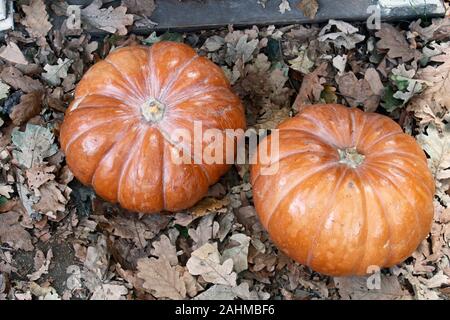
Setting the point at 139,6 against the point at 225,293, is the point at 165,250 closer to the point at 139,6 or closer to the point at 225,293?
the point at 225,293

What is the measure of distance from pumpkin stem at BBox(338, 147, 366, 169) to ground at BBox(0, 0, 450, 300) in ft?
2.62

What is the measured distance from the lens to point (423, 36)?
4227mm

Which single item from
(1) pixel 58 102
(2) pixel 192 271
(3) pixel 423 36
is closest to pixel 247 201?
(2) pixel 192 271

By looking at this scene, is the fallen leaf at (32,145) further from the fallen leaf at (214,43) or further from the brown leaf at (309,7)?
the brown leaf at (309,7)

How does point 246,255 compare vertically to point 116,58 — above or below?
below

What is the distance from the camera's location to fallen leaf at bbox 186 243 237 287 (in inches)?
138

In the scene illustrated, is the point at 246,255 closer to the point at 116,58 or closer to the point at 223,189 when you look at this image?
the point at 223,189

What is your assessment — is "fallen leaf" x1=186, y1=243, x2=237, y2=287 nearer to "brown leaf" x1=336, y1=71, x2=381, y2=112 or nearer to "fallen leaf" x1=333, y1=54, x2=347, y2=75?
"brown leaf" x1=336, y1=71, x2=381, y2=112

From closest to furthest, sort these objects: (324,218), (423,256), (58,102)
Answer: (324,218), (423,256), (58,102)

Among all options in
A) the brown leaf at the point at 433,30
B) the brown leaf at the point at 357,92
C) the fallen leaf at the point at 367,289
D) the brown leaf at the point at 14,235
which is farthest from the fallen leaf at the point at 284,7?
the brown leaf at the point at 14,235

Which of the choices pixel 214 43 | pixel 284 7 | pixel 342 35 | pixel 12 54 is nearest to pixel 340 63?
pixel 342 35

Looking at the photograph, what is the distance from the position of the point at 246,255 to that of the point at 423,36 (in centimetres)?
205

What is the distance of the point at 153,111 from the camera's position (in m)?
3.28

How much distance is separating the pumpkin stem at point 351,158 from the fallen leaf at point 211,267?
917 millimetres
